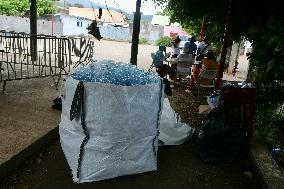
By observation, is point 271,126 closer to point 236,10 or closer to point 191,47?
point 236,10

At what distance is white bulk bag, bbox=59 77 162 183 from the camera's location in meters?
3.53

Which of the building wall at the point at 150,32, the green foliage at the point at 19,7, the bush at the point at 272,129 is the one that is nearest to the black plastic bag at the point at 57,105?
the bush at the point at 272,129

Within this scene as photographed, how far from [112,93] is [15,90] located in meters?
4.57

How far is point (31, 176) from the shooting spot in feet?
12.7

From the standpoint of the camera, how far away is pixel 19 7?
122 feet

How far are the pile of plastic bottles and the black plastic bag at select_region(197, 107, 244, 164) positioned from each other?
3.92 feet

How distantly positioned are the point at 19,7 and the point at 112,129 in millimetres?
38330

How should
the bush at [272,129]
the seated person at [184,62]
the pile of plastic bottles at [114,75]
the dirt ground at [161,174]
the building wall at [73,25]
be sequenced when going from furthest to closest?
the building wall at [73,25] < the seated person at [184,62] < the bush at [272,129] < the dirt ground at [161,174] < the pile of plastic bottles at [114,75]

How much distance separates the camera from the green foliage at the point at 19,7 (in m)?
36.5

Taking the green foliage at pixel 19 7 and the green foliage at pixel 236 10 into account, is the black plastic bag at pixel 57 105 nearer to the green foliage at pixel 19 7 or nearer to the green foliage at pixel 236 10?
the green foliage at pixel 236 10

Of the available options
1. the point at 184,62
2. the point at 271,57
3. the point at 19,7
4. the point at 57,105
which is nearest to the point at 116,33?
the point at 19,7

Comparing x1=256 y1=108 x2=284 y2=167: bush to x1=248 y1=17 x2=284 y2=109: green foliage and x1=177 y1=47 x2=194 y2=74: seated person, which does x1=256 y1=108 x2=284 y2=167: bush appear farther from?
x1=177 y1=47 x2=194 y2=74: seated person

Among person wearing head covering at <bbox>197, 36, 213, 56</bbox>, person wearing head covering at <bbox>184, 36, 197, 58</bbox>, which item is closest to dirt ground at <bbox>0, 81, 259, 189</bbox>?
person wearing head covering at <bbox>197, 36, 213, 56</bbox>

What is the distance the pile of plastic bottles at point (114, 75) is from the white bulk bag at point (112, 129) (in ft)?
0.39
